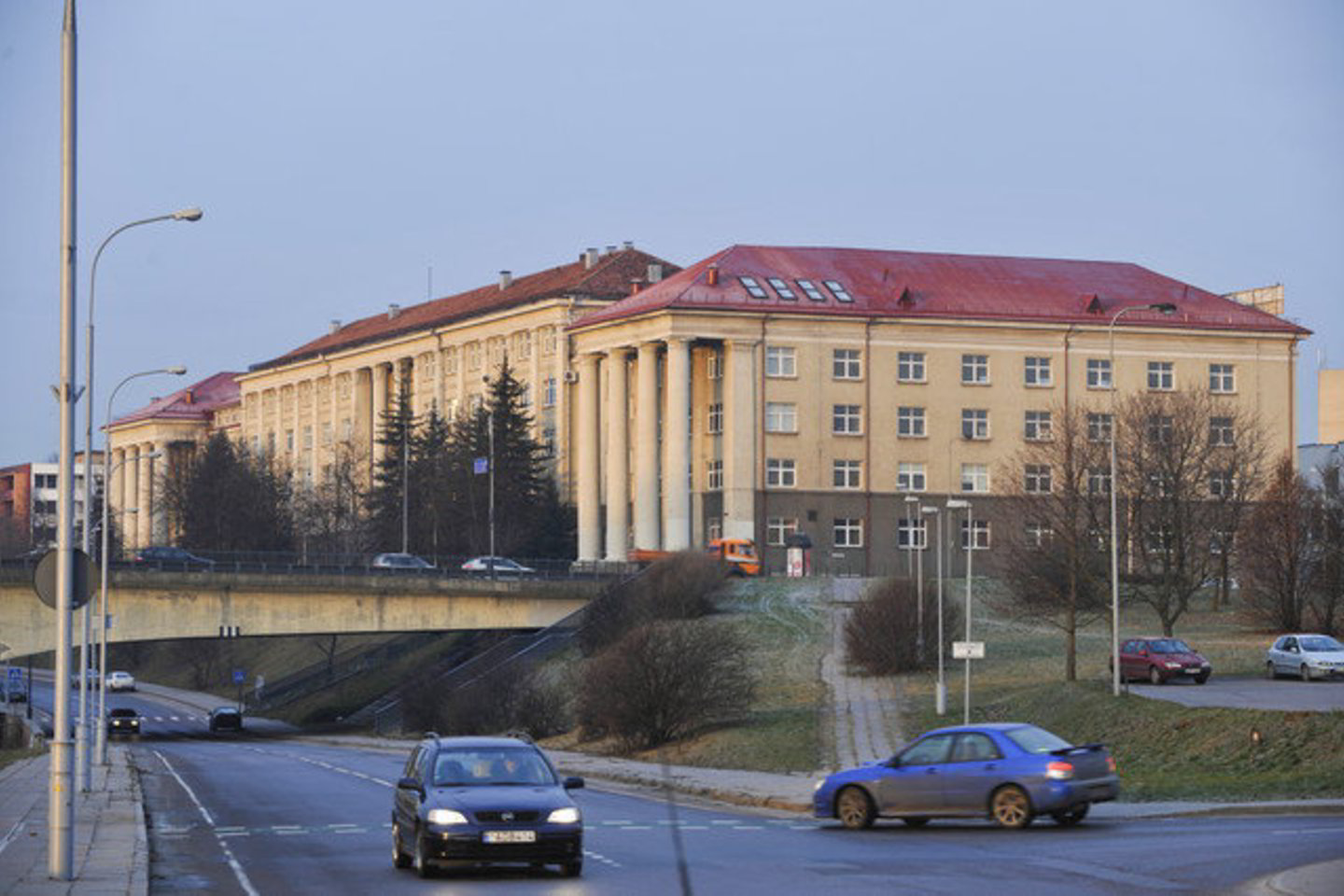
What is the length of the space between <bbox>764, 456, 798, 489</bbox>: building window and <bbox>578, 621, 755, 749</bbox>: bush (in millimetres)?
49495

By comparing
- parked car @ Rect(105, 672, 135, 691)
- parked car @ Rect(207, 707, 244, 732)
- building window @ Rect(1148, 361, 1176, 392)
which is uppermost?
building window @ Rect(1148, 361, 1176, 392)

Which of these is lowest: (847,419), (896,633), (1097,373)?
(896,633)

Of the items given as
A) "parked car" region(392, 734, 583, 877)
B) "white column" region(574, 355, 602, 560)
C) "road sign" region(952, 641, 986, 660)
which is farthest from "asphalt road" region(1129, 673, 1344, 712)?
"white column" region(574, 355, 602, 560)

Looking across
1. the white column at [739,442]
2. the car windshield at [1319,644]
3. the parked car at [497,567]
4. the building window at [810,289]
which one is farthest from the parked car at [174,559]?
the car windshield at [1319,644]

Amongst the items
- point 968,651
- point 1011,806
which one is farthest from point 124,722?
point 1011,806

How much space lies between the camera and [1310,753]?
39.8m

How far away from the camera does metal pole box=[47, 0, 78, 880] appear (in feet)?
74.4

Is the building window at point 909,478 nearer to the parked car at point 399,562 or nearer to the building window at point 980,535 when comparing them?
the building window at point 980,535

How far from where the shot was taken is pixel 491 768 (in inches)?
988

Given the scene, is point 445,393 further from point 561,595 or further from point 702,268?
point 561,595

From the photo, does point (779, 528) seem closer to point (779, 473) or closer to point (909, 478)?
point (779, 473)

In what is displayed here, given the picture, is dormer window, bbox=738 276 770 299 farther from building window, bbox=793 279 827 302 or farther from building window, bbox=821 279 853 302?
building window, bbox=821 279 853 302

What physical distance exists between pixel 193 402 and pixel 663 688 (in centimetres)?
13578

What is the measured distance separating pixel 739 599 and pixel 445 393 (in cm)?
5653
